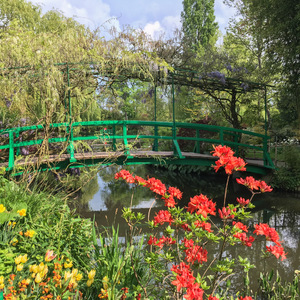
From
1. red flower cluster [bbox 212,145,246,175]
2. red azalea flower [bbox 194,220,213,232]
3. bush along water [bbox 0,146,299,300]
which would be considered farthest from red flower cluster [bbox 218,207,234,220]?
red flower cluster [bbox 212,145,246,175]

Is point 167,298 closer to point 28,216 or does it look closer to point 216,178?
point 28,216

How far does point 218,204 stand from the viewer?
764cm

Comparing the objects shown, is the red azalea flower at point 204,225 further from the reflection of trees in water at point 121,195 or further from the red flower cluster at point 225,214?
Result: the reflection of trees in water at point 121,195

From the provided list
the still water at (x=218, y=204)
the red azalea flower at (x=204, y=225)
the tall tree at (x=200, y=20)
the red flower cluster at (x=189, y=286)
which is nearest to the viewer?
the red flower cluster at (x=189, y=286)

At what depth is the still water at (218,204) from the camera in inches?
172

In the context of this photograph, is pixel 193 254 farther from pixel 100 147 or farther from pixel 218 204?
pixel 100 147

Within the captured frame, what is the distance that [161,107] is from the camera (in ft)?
67.4

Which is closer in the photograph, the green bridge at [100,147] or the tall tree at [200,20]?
the green bridge at [100,147]

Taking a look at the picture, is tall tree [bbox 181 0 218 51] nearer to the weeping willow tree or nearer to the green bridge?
the green bridge

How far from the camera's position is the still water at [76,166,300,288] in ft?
14.3

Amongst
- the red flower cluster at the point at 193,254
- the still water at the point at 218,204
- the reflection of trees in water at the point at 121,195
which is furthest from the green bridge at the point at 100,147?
the red flower cluster at the point at 193,254

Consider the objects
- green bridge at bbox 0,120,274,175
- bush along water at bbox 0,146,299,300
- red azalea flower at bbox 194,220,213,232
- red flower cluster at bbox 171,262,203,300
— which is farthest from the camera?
green bridge at bbox 0,120,274,175

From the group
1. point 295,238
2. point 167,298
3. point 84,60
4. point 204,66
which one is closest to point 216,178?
point 204,66

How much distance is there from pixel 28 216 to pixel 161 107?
18397mm
